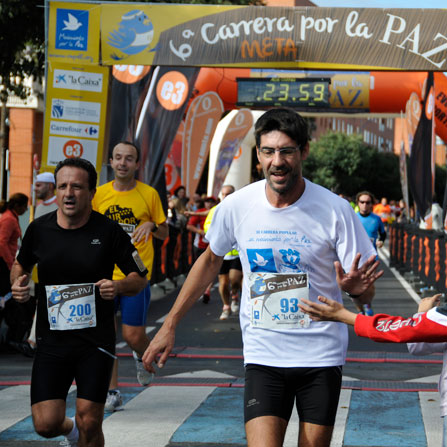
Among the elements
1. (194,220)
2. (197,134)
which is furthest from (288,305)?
(197,134)

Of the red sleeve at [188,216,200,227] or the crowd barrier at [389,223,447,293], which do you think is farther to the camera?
the red sleeve at [188,216,200,227]

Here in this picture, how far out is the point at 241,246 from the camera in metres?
4.16

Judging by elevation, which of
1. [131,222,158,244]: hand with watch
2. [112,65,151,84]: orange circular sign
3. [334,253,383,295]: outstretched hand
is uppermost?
[112,65,151,84]: orange circular sign

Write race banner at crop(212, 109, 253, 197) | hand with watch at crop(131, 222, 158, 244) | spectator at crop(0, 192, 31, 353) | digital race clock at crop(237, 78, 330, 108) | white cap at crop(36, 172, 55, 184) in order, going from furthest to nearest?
race banner at crop(212, 109, 253, 197) < digital race clock at crop(237, 78, 330, 108) < spectator at crop(0, 192, 31, 353) < white cap at crop(36, 172, 55, 184) < hand with watch at crop(131, 222, 158, 244)

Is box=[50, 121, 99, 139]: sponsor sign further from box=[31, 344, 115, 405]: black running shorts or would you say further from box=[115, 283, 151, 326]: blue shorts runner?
box=[31, 344, 115, 405]: black running shorts

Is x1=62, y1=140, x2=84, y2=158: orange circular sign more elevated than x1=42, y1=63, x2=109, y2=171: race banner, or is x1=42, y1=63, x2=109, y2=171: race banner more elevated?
x1=42, y1=63, x2=109, y2=171: race banner

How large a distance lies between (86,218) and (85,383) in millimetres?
883

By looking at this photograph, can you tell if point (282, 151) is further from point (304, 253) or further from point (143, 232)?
point (143, 232)

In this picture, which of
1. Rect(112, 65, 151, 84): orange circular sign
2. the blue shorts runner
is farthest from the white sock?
Rect(112, 65, 151, 84): orange circular sign

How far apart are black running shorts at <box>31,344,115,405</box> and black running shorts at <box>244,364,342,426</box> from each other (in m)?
1.14

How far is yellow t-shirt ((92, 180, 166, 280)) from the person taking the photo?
748 cm

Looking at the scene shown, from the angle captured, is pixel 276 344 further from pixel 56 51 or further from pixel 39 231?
pixel 56 51

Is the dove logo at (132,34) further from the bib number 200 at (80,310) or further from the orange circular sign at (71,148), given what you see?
the bib number 200 at (80,310)

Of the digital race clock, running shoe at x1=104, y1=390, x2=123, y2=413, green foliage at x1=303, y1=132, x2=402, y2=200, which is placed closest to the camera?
running shoe at x1=104, y1=390, x2=123, y2=413
